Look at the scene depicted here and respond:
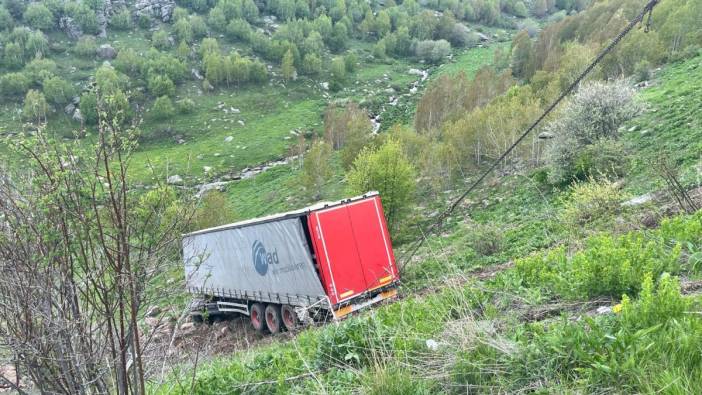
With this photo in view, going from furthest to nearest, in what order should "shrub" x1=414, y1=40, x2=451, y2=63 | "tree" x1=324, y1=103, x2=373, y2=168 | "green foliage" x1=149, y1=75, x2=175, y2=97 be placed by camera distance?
"shrub" x1=414, y1=40, x2=451, y2=63 → "green foliage" x1=149, y1=75, x2=175, y2=97 → "tree" x1=324, y1=103, x2=373, y2=168

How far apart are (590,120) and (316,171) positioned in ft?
74.6

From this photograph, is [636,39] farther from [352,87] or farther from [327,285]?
[352,87]

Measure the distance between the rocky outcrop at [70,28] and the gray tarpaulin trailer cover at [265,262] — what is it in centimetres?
10851

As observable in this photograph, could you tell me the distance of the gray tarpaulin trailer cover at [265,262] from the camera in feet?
44.9

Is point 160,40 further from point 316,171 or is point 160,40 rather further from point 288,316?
point 288,316

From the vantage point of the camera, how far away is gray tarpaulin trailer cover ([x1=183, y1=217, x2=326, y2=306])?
13672 mm

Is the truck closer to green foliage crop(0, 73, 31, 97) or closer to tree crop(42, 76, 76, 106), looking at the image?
tree crop(42, 76, 76, 106)

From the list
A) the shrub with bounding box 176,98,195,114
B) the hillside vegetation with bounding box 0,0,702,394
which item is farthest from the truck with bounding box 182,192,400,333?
the shrub with bounding box 176,98,195,114

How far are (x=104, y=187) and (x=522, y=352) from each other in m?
3.65

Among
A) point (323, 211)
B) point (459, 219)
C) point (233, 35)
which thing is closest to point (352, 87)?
point (233, 35)

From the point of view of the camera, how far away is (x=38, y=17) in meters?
102

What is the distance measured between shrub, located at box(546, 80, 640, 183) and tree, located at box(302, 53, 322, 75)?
82.6 meters

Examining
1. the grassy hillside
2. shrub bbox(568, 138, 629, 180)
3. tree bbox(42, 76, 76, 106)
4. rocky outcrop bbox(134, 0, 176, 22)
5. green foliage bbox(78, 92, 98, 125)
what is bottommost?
shrub bbox(568, 138, 629, 180)

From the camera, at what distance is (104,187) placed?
3871mm
